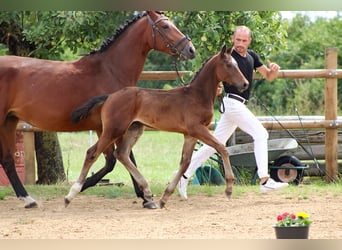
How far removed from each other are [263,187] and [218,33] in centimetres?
249

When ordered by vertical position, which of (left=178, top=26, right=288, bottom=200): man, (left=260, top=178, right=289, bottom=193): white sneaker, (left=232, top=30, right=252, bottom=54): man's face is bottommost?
(left=260, top=178, right=289, bottom=193): white sneaker

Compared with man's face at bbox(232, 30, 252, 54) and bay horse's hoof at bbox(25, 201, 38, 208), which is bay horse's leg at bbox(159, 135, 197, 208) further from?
bay horse's hoof at bbox(25, 201, 38, 208)

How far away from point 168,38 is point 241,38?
77 cm

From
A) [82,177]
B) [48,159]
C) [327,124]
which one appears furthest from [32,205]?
[327,124]

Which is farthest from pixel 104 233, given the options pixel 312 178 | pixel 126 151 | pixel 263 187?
pixel 312 178

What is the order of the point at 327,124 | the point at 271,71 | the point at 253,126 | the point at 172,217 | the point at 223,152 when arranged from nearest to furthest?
the point at 172,217
the point at 223,152
the point at 253,126
the point at 271,71
the point at 327,124

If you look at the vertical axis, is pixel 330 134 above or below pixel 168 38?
below

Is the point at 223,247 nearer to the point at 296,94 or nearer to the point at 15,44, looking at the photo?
the point at 15,44

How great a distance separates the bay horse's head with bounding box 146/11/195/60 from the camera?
22.5 feet

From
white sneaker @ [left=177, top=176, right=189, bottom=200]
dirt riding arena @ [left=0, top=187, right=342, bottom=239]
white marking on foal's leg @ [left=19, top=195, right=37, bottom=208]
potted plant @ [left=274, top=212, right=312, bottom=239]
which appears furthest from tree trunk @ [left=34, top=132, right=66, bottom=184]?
potted plant @ [left=274, top=212, right=312, bottom=239]

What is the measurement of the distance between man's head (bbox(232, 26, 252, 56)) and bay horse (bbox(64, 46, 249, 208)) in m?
0.45

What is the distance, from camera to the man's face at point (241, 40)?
6.92 m

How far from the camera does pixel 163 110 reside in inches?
261

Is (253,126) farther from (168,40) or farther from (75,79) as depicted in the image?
(75,79)
